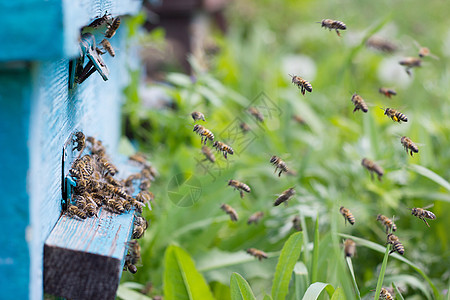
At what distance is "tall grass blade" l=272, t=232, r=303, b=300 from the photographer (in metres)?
1.82

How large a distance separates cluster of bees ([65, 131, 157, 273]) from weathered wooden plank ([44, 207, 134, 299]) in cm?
17

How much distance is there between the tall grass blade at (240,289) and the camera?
1734 millimetres

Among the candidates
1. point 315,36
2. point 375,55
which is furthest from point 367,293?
point 315,36

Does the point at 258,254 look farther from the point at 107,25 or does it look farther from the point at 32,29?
the point at 32,29

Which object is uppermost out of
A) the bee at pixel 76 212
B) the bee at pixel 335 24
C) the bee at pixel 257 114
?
the bee at pixel 335 24

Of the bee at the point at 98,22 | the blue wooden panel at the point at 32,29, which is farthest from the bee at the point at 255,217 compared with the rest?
the blue wooden panel at the point at 32,29

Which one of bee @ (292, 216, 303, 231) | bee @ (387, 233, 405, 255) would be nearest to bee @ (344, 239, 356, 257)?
bee @ (387, 233, 405, 255)

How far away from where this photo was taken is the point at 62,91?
156 centimetres

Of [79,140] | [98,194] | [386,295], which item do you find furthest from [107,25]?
[386,295]

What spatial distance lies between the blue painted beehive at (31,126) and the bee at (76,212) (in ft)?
0.12

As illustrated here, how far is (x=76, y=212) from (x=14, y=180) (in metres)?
0.34

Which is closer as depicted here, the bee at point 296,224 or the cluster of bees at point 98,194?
the cluster of bees at point 98,194

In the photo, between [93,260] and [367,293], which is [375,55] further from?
[93,260]

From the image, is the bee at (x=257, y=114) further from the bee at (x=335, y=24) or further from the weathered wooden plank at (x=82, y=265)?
the weathered wooden plank at (x=82, y=265)
